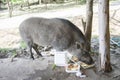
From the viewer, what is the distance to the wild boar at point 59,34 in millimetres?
5359

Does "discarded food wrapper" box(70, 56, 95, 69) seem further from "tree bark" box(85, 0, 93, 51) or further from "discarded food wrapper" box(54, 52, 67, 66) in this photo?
"tree bark" box(85, 0, 93, 51)

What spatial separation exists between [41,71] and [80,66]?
0.80 m

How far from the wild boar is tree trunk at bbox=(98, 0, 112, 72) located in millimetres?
407

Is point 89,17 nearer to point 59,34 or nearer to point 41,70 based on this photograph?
point 59,34

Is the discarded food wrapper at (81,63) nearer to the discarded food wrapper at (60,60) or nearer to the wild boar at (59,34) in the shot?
the wild boar at (59,34)

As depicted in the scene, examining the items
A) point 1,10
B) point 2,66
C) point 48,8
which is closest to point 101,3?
point 2,66

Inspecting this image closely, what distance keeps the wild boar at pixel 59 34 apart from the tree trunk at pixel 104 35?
1.34 feet

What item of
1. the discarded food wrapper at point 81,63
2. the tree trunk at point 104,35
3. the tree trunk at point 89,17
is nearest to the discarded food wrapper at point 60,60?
the discarded food wrapper at point 81,63

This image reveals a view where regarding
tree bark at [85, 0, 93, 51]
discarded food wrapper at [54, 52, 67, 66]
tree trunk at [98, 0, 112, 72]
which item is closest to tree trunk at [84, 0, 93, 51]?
tree bark at [85, 0, 93, 51]

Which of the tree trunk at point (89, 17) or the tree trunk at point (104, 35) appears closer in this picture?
the tree trunk at point (104, 35)

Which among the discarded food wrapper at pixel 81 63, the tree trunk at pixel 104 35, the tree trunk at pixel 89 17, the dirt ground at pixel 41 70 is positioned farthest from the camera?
the tree trunk at pixel 89 17

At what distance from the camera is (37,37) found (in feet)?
19.1

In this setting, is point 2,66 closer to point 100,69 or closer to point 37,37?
point 37,37

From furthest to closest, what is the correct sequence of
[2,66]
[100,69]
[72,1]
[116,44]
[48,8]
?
1. [72,1]
2. [48,8]
3. [116,44]
4. [2,66]
5. [100,69]
